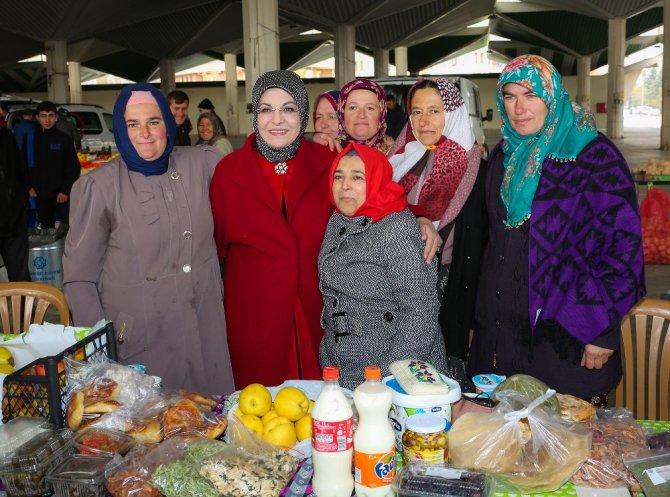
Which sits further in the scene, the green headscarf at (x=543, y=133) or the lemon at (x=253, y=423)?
the green headscarf at (x=543, y=133)

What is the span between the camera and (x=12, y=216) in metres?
5.53

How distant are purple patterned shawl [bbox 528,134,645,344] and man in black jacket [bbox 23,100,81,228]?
675cm

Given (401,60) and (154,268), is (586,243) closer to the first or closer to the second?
(154,268)

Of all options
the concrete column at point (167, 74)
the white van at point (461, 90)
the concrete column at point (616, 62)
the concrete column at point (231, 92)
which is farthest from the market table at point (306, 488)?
the concrete column at point (167, 74)

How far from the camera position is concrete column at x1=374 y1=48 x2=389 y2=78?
28.6 meters

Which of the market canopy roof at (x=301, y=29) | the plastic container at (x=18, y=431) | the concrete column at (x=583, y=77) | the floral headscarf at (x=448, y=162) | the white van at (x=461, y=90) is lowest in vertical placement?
the plastic container at (x=18, y=431)

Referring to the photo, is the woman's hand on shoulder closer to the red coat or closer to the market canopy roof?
the red coat

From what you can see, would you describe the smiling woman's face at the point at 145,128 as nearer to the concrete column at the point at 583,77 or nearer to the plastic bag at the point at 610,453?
the plastic bag at the point at 610,453

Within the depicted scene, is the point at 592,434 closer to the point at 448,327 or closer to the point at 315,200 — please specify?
the point at 448,327

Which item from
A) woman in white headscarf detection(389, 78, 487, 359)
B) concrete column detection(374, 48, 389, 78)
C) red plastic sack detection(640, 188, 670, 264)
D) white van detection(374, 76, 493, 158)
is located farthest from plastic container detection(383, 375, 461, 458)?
concrete column detection(374, 48, 389, 78)

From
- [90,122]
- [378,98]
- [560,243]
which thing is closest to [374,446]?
[560,243]

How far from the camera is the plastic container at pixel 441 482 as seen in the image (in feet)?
4.83

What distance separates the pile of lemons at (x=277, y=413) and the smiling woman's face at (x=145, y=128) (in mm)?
1062

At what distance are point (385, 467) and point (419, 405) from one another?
0.17 meters
